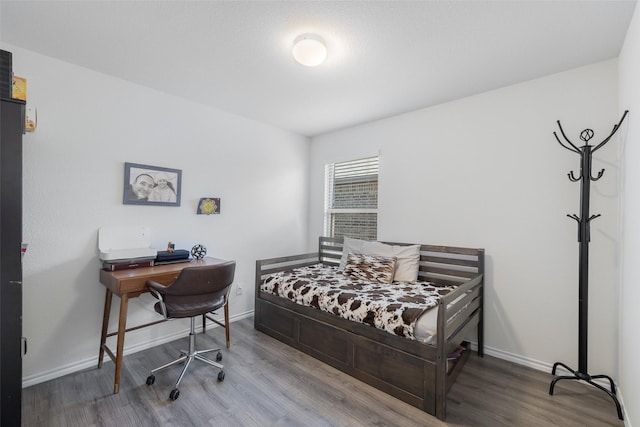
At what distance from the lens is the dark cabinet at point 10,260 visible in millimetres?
1236

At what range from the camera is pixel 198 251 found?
304 centimetres

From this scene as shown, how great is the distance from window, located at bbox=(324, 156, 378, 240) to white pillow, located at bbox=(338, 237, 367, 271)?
340mm

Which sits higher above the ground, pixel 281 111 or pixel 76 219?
pixel 281 111

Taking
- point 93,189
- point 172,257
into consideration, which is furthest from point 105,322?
point 93,189

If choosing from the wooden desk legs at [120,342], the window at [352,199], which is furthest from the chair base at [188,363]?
the window at [352,199]

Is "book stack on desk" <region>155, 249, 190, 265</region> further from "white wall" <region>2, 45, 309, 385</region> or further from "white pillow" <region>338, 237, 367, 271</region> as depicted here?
"white pillow" <region>338, 237, 367, 271</region>

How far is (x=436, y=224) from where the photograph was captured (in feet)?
10.2

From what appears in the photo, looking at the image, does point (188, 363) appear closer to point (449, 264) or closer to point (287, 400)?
point (287, 400)

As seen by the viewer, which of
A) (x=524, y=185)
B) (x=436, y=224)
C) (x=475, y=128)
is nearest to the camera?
(x=524, y=185)

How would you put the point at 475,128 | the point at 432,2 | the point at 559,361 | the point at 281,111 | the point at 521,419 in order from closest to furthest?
1. the point at 432,2
2. the point at 521,419
3. the point at 559,361
4. the point at 475,128
5. the point at 281,111

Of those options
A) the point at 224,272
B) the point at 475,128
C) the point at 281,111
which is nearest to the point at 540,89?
the point at 475,128

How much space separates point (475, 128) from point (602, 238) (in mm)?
1351

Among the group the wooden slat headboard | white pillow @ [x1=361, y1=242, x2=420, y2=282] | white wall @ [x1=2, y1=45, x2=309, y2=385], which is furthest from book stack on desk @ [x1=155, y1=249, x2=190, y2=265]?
the wooden slat headboard

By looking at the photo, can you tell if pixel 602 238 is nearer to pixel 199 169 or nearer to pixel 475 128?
pixel 475 128
